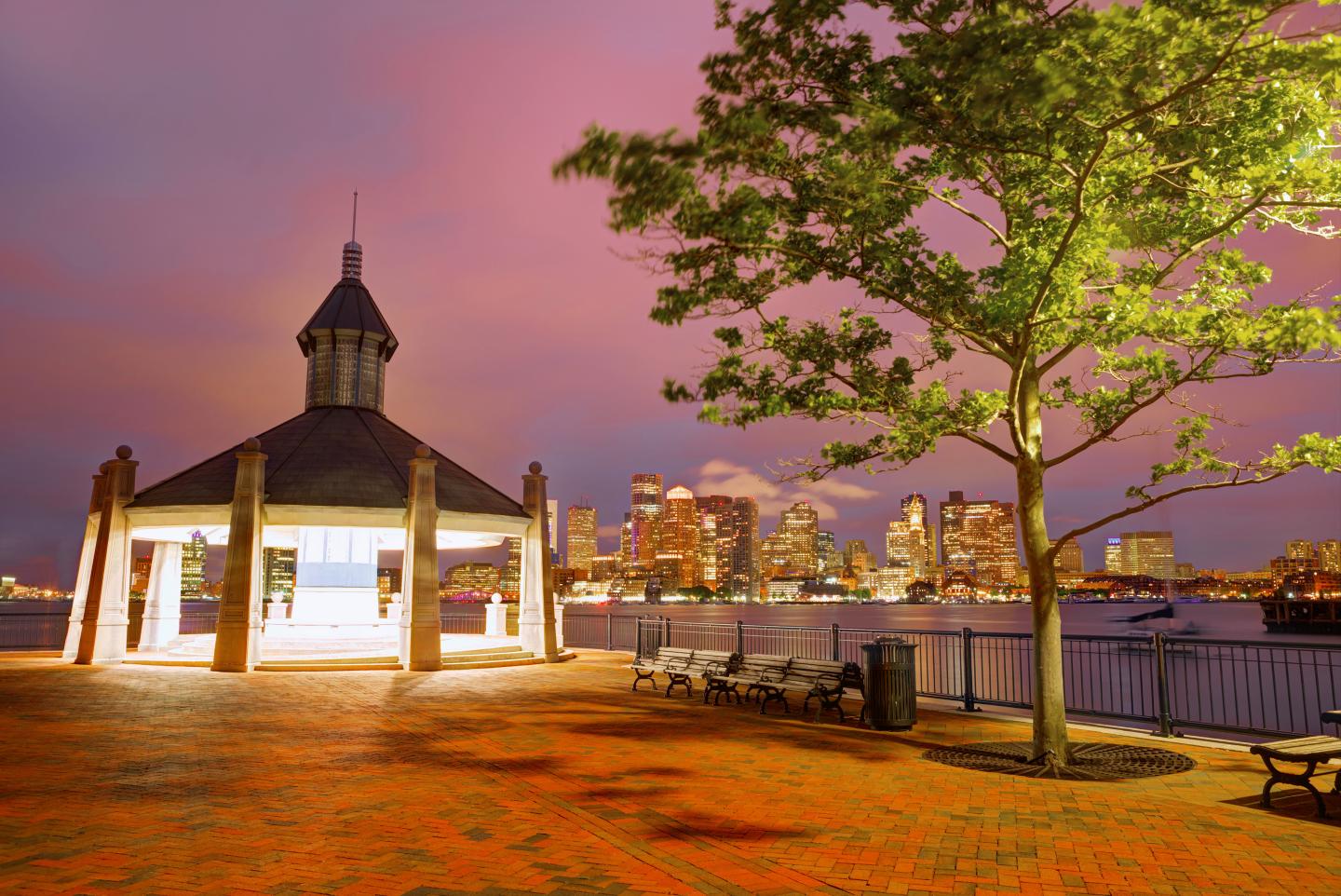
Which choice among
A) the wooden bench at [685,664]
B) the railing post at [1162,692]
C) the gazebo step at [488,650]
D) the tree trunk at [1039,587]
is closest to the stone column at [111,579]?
the gazebo step at [488,650]

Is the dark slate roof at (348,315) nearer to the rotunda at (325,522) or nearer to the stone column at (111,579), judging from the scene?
the rotunda at (325,522)

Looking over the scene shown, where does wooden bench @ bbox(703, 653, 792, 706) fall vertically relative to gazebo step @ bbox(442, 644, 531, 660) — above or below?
above

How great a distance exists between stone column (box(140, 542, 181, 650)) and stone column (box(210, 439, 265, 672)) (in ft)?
23.5

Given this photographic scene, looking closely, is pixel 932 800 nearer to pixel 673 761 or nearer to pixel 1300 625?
pixel 673 761

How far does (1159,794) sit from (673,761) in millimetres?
5092

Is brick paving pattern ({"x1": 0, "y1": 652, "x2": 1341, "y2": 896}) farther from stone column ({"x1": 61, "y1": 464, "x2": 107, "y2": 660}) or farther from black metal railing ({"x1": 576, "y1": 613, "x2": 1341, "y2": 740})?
stone column ({"x1": 61, "y1": 464, "x2": 107, "y2": 660})

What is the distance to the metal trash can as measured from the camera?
12.6m

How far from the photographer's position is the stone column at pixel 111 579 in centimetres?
2322

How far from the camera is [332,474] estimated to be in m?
24.7

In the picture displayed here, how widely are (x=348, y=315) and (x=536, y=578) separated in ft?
39.6

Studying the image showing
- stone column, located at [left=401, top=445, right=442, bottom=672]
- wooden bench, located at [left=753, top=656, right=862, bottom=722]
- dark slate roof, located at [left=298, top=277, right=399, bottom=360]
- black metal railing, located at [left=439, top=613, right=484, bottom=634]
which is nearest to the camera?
wooden bench, located at [left=753, top=656, right=862, bottom=722]

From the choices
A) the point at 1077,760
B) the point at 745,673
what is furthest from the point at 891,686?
the point at 745,673

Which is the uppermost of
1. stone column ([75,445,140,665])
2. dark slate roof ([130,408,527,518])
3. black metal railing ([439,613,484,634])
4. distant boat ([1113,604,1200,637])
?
dark slate roof ([130,408,527,518])

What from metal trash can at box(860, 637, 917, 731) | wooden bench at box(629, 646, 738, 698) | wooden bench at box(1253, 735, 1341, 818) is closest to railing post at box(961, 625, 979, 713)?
metal trash can at box(860, 637, 917, 731)
